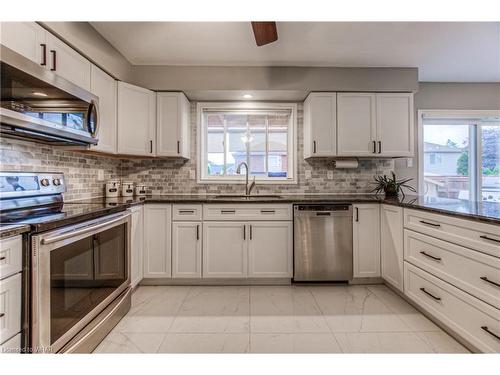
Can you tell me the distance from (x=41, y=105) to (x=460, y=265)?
105 inches

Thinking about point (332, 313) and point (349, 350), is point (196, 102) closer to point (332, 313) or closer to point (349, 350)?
point (332, 313)

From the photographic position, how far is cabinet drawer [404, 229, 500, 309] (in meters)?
1.40

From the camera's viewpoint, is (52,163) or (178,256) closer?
(52,163)

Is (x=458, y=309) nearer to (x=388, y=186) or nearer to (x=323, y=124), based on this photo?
(x=388, y=186)

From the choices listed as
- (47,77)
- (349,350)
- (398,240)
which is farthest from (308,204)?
(47,77)

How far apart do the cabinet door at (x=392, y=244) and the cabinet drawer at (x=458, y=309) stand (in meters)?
0.19

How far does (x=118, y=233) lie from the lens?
196 cm

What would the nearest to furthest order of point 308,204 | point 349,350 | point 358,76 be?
point 349,350 < point 308,204 < point 358,76

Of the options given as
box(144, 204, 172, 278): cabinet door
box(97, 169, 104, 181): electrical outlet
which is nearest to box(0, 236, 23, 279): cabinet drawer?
box(144, 204, 172, 278): cabinet door

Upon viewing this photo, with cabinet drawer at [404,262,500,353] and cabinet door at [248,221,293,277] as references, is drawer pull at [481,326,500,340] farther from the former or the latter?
cabinet door at [248,221,293,277]

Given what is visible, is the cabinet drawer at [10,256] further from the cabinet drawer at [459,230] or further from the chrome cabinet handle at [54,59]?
the cabinet drawer at [459,230]

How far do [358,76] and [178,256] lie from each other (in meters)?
2.79

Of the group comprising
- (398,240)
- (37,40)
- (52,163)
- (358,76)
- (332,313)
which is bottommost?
(332,313)

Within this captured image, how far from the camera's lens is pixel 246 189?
319 cm
